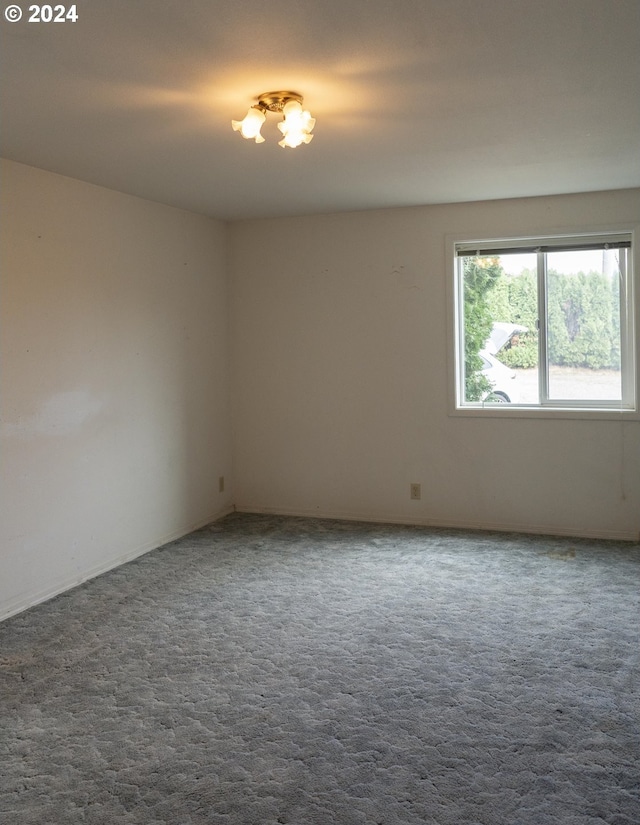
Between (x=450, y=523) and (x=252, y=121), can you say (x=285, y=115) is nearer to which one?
(x=252, y=121)

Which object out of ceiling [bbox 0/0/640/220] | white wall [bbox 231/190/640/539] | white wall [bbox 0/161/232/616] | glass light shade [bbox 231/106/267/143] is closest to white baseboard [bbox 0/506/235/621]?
white wall [bbox 0/161/232/616]

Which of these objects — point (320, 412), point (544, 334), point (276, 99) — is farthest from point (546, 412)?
point (276, 99)

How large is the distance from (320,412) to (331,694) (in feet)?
9.86

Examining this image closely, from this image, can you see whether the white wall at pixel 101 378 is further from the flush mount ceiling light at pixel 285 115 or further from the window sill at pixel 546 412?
the window sill at pixel 546 412

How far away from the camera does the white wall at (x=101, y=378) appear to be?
3.80 metres

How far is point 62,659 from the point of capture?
320cm

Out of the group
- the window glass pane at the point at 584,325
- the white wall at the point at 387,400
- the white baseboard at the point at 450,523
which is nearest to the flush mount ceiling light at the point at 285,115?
the white wall at the point at 387,400

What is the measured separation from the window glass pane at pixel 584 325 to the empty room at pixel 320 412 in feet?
0.06

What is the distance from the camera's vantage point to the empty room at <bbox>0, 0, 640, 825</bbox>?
2322mm

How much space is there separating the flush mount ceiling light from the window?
8.46 ft

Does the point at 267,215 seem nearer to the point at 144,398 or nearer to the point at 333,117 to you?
the point at 144,398

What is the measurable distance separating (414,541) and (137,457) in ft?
6.32

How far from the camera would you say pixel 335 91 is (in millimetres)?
2816

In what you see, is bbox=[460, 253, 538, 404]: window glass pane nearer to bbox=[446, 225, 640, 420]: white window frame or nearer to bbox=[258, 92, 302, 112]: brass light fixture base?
bbox=[446, 225, 640, 420]: white window frame
